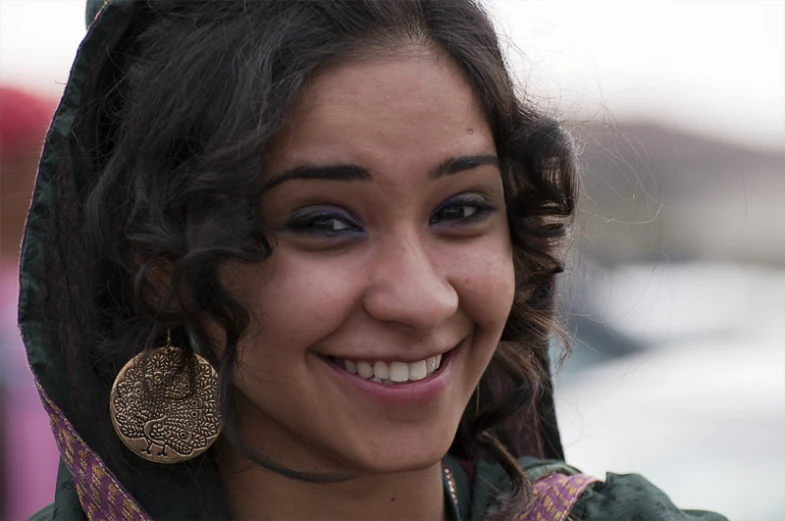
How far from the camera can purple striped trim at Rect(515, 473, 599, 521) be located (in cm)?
208

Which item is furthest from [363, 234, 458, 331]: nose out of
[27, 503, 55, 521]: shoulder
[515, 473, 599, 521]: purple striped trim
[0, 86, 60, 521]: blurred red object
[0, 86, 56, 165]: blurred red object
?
[0, 86, 60, 521]: blurred red object

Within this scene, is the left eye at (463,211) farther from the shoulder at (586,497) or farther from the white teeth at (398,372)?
the shoulder at (586,497)

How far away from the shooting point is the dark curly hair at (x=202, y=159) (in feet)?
5.75

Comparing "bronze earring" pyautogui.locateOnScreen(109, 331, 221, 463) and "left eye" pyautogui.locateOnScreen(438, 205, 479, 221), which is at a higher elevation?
"left eye" pyautogui.locateOnScreen(438, 205, 479, 221)

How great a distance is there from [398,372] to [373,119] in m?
0.42

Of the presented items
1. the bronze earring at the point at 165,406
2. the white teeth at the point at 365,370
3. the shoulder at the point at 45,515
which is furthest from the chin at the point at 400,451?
the shoulder at the point at 45,515

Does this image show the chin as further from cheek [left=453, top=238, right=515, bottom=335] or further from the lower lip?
cheek [left=453, top=238, right=515, bottom=335]

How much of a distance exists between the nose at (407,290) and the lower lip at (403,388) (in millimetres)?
117

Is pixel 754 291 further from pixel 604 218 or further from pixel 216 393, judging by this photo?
pixel 216 393

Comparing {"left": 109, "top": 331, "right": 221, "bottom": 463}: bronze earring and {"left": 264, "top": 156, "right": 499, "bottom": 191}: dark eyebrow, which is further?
{"left": 109, "top": 331, "right": 221, "bottom": 463}: bronze earring

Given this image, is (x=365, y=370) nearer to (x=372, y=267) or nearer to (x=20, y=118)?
(x=372, y=267)

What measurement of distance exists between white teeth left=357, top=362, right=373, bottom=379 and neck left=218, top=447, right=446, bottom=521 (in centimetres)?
25

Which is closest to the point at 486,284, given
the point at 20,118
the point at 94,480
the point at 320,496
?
the point at 320,496

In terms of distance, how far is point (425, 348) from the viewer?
180cm
